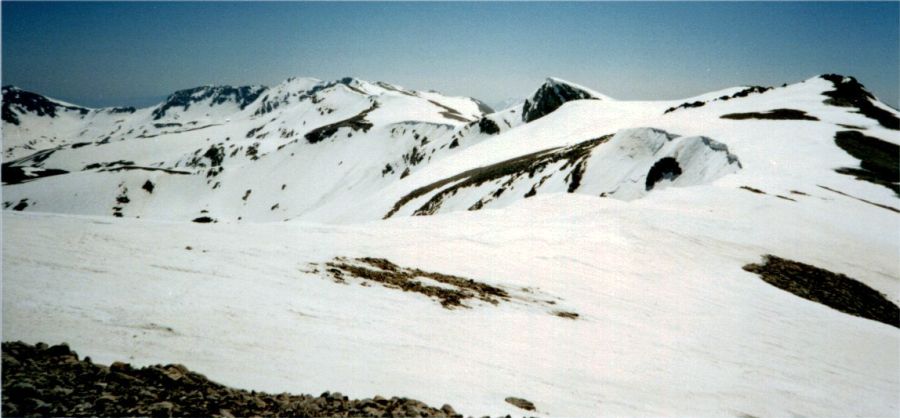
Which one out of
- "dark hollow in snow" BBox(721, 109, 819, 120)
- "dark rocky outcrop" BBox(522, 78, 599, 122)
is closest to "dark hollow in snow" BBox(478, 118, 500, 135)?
"dark rocky outcrop" BBox(522, 78, 599, 122)

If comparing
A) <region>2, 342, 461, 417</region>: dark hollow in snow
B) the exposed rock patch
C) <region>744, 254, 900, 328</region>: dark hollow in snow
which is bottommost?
the exposed rock patch

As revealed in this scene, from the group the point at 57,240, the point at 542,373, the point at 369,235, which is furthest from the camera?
the point at 369,235

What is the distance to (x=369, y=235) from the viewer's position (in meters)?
20.5

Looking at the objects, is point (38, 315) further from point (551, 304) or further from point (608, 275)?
point (608, 275)

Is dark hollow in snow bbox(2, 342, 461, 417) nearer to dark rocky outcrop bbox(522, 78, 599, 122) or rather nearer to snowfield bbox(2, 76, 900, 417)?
snowfield bbox(2, 76, 900, 417)

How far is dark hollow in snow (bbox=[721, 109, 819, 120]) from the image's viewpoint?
54781 mm

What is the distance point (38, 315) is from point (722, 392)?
1566 cm

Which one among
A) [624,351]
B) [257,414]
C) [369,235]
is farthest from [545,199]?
[257,414]

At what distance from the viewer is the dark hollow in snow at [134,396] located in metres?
6.34

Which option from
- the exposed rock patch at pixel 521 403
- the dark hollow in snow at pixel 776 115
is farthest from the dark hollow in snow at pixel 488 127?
the exposed rock patch at pixel 521 403

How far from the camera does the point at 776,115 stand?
56406mm

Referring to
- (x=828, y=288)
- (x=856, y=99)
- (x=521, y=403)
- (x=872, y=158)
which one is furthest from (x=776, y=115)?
(x=521, y=403)

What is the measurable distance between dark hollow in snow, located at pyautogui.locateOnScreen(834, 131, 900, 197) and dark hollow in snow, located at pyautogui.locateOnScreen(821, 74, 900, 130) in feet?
33.0

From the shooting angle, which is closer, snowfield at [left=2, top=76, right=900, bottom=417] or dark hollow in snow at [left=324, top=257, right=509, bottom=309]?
snowfield at [left=2, top=76, right=900, bottom=417]
